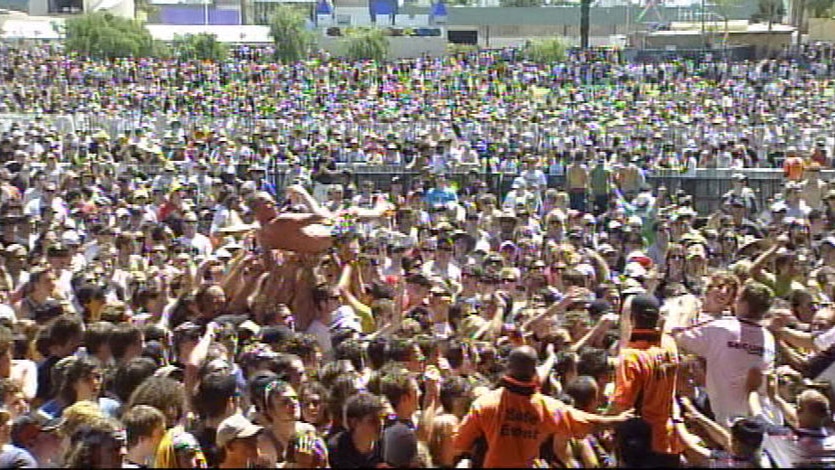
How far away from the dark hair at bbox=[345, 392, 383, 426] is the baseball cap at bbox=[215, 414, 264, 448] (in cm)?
41

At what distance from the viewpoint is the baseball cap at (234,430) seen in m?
5.00

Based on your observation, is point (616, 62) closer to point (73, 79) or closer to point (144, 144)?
point (73, 79)

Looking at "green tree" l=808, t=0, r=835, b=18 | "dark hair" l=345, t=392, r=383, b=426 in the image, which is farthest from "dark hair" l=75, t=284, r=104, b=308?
"green tree" l=808, t=0, r=835, b=18

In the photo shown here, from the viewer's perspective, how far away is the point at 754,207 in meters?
15.4

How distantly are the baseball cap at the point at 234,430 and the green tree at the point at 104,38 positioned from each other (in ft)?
170

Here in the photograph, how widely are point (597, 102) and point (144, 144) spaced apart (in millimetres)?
17714

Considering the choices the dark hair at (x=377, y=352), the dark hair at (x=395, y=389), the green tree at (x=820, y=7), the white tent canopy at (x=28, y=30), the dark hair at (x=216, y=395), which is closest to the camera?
the dark hair at (x=216, y=395)

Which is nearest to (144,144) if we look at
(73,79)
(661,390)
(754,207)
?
(754,207)

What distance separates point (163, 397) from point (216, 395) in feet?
0.87

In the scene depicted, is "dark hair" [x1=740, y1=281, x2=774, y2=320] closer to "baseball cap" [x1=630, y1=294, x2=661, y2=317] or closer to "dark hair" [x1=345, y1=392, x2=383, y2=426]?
"baseball cap" [x1=630, y1=294, x2=661, y2=317]

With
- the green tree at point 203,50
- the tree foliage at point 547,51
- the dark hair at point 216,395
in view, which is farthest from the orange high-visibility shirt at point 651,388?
the tree foliage at point 547,51

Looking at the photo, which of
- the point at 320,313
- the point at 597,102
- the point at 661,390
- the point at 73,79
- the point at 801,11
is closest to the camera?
the point at 661,390

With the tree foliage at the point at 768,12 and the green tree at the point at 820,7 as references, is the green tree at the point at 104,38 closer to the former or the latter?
the tree foliage at the point at 768,12

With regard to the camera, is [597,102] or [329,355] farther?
[597,102]
